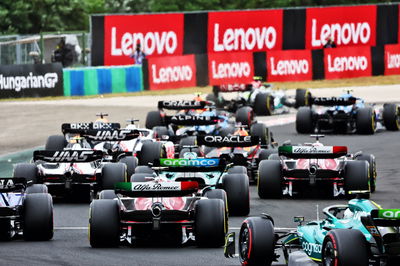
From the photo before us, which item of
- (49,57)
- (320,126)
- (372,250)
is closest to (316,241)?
(372,250)

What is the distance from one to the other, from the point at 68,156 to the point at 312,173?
13.7 ft

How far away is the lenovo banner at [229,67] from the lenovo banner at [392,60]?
20.1 feet

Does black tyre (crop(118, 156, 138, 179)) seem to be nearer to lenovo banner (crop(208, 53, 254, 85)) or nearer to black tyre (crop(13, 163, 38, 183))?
black tyre (crop(13, 163, 38, 183))

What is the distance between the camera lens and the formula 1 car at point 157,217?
15188 millimetres

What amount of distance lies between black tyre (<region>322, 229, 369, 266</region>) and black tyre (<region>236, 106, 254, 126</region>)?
73.6 ft

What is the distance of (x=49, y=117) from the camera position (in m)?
39.0

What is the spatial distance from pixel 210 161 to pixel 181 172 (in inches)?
18.7

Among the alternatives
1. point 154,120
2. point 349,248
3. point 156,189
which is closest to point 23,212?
point 156,189

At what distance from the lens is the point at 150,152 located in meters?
24.1

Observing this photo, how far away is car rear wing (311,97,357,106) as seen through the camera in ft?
108

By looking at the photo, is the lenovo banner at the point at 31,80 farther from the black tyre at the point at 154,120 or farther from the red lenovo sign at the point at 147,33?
the black tyre at the point at 154,120

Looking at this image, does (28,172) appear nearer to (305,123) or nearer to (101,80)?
(305,123)

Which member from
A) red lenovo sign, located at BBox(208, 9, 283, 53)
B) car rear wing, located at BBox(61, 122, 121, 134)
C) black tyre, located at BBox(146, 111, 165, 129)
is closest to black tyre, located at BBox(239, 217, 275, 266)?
car rear wing, located at BBox(61, 122, 121, 134)

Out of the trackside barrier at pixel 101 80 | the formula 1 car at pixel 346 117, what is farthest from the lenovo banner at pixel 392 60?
the formula 1 car at pixel 346 117
